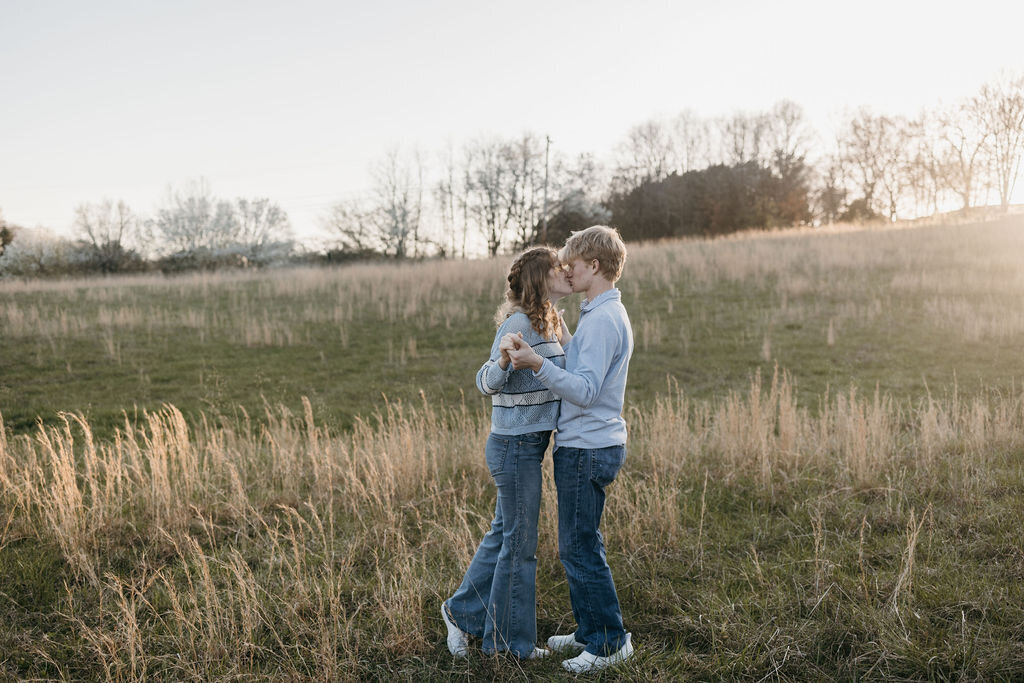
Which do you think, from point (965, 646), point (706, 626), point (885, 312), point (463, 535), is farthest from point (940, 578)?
point (885, 312)

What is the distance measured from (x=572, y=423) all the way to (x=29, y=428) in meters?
10.6

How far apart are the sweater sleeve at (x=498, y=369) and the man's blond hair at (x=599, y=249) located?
356mm

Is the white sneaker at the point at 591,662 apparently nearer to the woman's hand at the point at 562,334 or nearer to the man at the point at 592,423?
the man at the point at 592,423

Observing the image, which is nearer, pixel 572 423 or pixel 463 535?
pixel 572 423

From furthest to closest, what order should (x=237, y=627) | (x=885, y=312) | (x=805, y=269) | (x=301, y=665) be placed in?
(x=805, y=269)
(x=885, y=312)
(x=237, y=627)
(x=301, y=665)

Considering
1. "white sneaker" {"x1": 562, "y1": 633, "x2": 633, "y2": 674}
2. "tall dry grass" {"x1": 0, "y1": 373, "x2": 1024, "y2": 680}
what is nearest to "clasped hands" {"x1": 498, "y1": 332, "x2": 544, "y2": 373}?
"white sneaker" {"x1": 562, "y1": 633, "x2": 633, "y2": 674}

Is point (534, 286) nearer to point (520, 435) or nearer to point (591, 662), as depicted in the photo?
point (520, 435)

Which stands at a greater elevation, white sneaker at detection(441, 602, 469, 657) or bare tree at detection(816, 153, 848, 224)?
bare tree at detection(816, 153, 848, 224)

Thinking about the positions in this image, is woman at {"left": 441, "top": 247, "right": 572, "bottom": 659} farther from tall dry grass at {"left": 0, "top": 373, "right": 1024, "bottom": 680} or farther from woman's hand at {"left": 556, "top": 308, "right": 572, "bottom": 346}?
tall dry grass at {"left": 0, "top": 373, "right": 1024, "bottom": 680}

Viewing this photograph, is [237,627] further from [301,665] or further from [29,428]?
[29,428]

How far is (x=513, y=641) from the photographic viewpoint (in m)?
3.33

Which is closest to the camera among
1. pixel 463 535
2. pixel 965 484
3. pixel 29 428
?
pixel 463 535

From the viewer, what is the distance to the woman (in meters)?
3.10

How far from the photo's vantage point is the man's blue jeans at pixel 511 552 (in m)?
3.19
